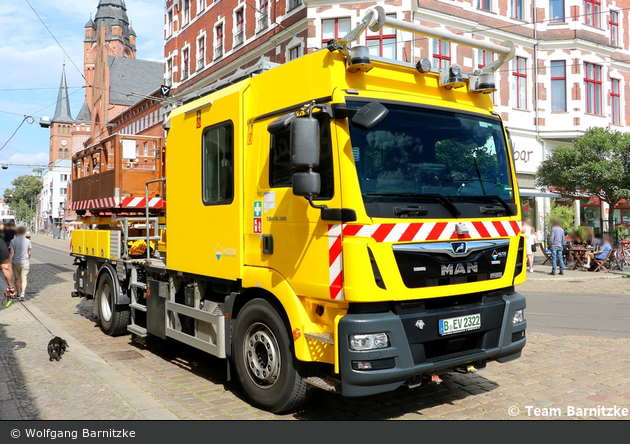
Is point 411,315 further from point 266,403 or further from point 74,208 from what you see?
point 74,208

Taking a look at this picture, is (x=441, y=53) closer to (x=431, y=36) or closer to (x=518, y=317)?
(x=431, y=36)

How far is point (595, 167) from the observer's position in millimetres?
18719

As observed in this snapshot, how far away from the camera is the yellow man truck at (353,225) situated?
411 centimetres

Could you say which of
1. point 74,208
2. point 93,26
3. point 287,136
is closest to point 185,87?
point 74,208

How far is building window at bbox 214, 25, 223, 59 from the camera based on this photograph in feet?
107

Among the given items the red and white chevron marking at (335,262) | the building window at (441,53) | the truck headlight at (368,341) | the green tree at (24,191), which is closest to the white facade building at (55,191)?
the green tree at (24,191)

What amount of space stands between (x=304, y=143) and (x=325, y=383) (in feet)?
6.07

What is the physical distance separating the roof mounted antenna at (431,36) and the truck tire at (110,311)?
5.39 m

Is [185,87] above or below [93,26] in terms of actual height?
below

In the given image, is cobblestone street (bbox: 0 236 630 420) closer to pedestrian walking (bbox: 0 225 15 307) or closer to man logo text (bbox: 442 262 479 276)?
man logo text (bbox: 442 262 479 276)

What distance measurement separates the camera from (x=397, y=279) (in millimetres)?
4133

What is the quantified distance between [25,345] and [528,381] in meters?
6.20

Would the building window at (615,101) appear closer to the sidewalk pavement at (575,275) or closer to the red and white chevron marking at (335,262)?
the sidewalk pavement at (575,275)

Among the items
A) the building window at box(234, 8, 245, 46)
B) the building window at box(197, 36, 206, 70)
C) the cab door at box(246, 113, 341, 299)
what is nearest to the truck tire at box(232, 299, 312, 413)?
the cab door at box(246, 113, 341, 299)
